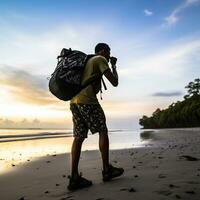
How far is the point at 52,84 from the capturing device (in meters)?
5.49

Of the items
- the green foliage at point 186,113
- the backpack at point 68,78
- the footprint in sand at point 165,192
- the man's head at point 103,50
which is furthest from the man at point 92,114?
the green foliage at point 186,113

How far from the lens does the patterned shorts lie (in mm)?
5469

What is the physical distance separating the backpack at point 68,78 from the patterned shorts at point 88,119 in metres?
0.29

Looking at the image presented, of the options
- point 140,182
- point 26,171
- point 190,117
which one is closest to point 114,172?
point 140,182

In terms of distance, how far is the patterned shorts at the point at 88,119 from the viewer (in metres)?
5.47

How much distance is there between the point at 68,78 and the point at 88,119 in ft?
2.54

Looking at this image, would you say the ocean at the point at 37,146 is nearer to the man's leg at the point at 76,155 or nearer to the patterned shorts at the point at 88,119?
the man's leg at the point at 76,155

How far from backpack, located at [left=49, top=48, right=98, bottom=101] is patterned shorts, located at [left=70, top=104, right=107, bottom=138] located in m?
0.29

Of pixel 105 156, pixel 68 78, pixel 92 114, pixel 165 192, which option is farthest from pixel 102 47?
pixel 165 192

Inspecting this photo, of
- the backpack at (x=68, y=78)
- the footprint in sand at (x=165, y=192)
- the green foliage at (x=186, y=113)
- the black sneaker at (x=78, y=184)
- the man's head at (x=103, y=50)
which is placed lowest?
the footprint in sand at (x=165, y=192)

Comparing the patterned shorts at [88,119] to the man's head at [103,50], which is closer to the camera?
the patterned shorts at [88,119]

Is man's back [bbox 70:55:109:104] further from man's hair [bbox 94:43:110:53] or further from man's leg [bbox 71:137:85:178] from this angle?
man's leg [bbox 71:137:85:178]

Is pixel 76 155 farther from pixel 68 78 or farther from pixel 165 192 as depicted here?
pixel 165 192

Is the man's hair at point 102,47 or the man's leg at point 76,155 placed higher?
the man's hair at point 102,47
